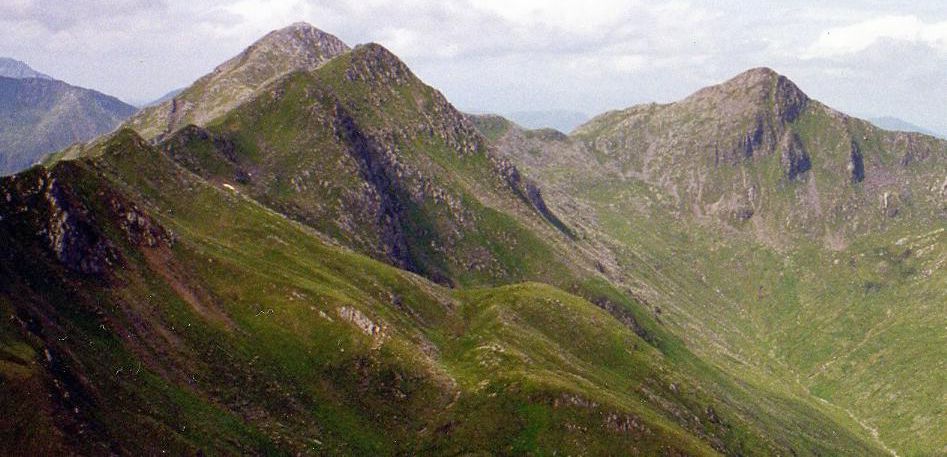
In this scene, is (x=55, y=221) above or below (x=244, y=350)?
above

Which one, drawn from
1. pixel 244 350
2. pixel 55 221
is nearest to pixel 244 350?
pixel 244 350

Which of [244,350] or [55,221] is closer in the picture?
[55,221]

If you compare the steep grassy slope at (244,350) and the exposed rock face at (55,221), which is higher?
the exposed rock face at (55,221)

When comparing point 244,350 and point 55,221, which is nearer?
point 55,221

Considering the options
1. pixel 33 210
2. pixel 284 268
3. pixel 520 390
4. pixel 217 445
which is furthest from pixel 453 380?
pixel 33 210

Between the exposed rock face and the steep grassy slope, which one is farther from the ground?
the exposed rock face

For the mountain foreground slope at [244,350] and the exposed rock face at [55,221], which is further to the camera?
the exposed rock face at [55,221]

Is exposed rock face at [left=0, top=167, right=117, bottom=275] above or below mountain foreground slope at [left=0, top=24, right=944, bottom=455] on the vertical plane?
above

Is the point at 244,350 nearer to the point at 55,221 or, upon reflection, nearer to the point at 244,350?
the point at 244,350

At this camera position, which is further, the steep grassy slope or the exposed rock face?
the exposed rock face

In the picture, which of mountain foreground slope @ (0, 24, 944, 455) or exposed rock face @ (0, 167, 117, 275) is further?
exposed rock face @ (0, 167, 117, 275)
